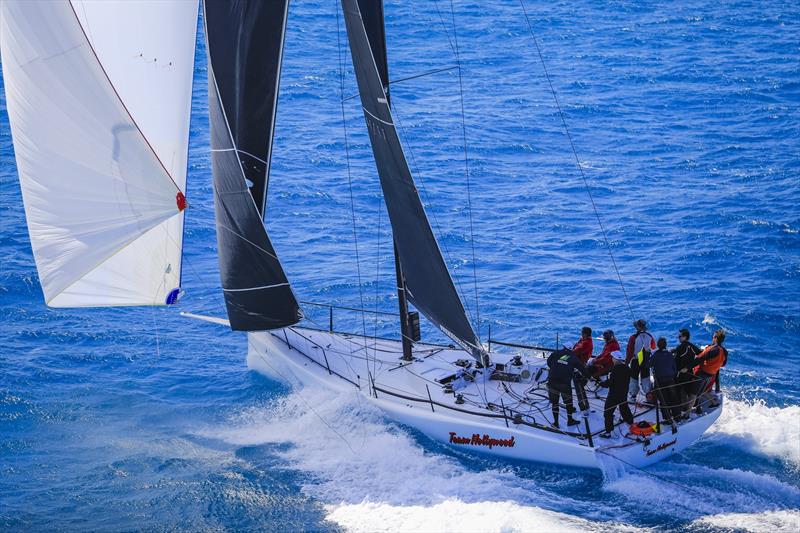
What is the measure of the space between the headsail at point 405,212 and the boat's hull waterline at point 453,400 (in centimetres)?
132

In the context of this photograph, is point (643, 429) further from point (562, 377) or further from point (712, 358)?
point (712, 358)

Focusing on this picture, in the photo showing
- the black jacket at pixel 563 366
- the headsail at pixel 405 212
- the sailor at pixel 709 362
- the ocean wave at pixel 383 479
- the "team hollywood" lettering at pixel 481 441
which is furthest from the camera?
the sailor at pixel 709 362

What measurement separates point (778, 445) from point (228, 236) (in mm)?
12427

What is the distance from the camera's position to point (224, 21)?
22.7 m

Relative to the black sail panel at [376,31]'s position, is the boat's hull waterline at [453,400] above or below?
below

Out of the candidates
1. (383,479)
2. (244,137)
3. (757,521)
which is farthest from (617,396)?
(244,137)

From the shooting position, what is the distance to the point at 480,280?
32.6 metres

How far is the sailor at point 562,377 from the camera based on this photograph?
22.1 m

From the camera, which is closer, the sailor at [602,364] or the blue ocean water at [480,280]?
the blue ocean water at [480,280]

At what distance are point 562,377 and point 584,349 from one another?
162cm

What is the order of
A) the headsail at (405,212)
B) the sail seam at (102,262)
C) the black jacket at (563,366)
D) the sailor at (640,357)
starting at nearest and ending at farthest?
the sail seam at (102,262), the headsail at (405,212), the black jacket at (563,366), the sailor at (640,357)

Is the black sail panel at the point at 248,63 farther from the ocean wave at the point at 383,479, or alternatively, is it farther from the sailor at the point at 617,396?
the sailor at the point at 617,396

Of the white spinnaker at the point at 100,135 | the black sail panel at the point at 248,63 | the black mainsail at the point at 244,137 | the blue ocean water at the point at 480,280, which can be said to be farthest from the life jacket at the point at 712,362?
the white spinnaker at the point at 100,135

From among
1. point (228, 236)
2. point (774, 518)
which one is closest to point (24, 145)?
point (228, 236)
